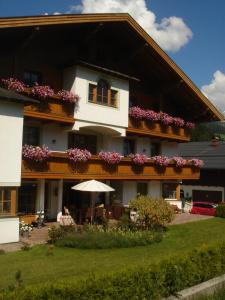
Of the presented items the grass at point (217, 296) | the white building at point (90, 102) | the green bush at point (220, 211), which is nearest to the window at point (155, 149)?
the white building at point (90, 102)

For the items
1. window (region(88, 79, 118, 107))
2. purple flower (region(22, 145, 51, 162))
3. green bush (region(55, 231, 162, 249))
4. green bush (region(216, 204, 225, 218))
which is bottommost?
green bush (region(55, 231, 162, 249))

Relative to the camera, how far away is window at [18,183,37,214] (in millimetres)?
21562

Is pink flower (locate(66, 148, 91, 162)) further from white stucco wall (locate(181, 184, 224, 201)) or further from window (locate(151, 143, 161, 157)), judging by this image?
white stucco wall (locate(181, 184, 224, 201))

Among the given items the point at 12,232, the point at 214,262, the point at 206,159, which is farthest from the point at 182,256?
the point at 206,159

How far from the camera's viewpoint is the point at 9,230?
16922mm

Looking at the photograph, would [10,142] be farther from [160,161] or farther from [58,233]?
[160,161]

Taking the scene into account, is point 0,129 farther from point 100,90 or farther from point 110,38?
point 110,38

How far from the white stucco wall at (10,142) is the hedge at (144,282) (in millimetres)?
9075

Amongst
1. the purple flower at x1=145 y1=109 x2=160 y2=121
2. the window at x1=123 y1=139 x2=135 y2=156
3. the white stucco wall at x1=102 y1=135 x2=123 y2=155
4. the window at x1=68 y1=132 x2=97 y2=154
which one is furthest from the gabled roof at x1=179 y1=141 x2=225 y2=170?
the window at x1=68 y1=132 x2=97 y2=154

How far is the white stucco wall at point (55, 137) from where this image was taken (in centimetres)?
2270

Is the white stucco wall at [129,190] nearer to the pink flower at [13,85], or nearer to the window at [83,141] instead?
the window at [83,141]

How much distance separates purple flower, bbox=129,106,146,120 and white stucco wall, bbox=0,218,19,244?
455 inches

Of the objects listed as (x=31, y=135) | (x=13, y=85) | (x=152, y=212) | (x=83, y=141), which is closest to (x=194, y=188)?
(x=83, y=141)

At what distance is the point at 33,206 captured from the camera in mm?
22094
